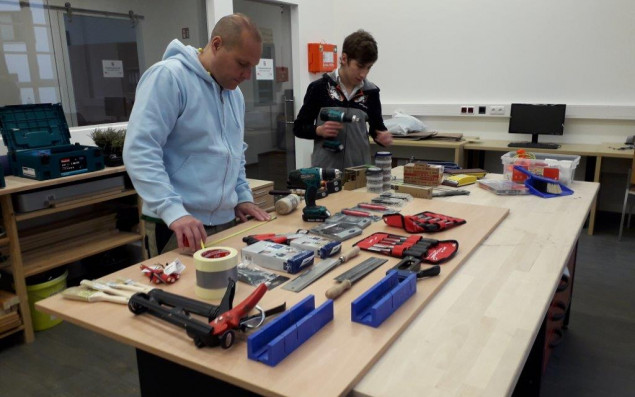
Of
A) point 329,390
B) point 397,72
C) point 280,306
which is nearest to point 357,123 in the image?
point 280,306

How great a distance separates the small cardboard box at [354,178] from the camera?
2449 mm

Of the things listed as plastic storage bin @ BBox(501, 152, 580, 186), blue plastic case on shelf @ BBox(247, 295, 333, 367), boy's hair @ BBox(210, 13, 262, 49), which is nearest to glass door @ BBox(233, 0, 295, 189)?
plastic storage bin @ BBox(501, 152, 580, 186)

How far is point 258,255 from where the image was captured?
1428mm

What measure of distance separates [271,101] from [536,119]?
260cm

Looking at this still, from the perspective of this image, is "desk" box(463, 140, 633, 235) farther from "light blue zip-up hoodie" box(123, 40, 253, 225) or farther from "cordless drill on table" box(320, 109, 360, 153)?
"light blue zip-up hoodie" box(123, 40, 253, 225)

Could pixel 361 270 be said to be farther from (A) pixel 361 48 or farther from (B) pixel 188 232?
(A) pixel 361 48

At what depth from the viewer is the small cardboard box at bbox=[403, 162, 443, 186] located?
246cm

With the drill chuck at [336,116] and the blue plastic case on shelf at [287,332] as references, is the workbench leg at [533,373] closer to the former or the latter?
the blue plastic case on shelf at [287,332]

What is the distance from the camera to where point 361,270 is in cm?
137

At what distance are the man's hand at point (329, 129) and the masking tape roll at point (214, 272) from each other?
153 centimetres

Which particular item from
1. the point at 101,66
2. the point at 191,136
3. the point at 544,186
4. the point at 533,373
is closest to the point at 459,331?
the point at 533,373

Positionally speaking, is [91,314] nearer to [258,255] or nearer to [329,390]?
[258,255]

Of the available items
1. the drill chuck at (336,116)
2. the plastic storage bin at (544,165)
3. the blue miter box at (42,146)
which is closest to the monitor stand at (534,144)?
the plastic storage bin at (544,165)

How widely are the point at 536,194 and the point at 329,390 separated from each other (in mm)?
1827
